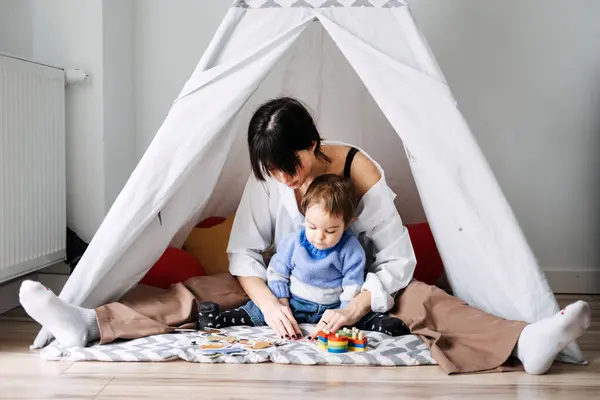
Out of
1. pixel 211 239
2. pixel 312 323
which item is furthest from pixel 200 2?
pixel 312 323

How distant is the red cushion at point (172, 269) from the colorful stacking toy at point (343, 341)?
65 centimetres

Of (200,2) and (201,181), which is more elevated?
(200,2)

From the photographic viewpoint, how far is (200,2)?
3.04 m

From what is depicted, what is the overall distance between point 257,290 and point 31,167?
0.90 meters

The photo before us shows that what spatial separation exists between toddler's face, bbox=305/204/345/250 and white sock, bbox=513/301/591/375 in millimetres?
577

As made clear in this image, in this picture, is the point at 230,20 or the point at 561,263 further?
the point at 561,263

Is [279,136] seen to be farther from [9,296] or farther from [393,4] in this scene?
[9,296]

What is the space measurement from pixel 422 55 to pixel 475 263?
0.61 meters

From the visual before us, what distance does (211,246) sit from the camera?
103 inches

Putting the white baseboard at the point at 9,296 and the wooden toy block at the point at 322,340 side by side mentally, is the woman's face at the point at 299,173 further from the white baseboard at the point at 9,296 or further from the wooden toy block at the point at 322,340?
the white baseboard at the point at 9,296

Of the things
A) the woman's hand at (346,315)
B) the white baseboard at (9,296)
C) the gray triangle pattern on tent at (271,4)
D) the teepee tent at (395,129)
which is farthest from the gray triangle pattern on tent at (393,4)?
the white baseboard at (9,296)

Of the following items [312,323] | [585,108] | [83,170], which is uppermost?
[585,108]

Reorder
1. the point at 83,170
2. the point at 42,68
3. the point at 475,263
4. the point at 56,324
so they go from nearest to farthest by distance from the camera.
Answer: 1. the point at 56,324
2. the point at 475,263
3. the point at 42,68
4. the point at 83,170

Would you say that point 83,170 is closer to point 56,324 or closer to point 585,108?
point 56,324
